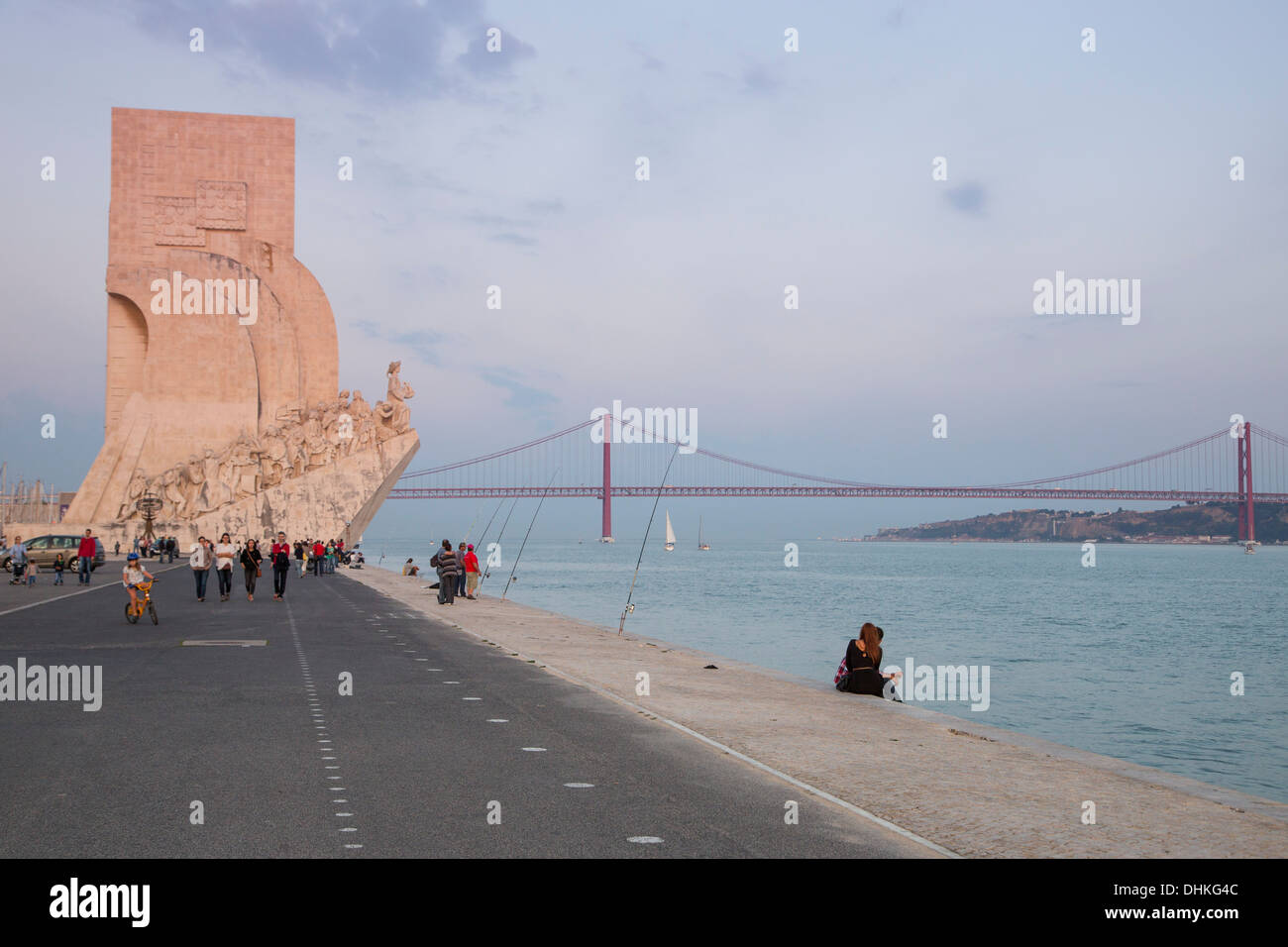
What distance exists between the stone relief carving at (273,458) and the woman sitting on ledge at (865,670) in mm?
43574

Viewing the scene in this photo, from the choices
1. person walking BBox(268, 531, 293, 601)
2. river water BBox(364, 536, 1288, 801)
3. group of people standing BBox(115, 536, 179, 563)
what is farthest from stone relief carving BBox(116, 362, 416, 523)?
person walking BBox(268, 531, 293, 601)

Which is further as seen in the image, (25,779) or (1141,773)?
(1141,773)

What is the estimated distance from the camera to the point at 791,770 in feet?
23.5

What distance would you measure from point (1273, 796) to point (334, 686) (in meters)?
9.19

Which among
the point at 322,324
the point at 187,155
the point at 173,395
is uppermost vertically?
the point at 187,155

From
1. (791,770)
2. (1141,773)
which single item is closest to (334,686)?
(791,770)

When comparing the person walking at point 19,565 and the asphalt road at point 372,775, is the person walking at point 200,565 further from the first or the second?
the asphalt road at point 372,775

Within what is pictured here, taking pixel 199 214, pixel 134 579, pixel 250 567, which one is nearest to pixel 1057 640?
pixel 250 567

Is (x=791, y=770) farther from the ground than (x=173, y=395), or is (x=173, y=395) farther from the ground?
(x=173, y=395)

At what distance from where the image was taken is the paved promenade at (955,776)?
18.1 ft

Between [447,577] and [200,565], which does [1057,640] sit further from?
[200,565]

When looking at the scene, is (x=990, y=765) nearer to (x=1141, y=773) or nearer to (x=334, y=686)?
(x=1141, y=773)

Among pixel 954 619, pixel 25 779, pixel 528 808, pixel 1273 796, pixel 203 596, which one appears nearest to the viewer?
pixel 528 808

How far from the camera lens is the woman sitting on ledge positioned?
12.5 metres
